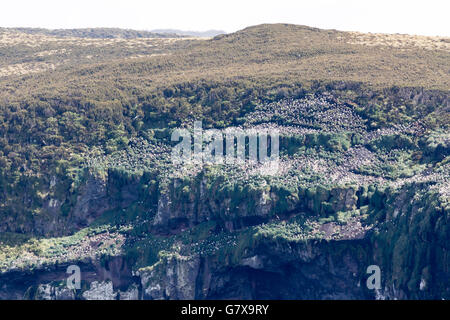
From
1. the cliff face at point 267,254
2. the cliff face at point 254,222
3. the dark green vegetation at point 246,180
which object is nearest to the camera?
the cliff face at point 267,254

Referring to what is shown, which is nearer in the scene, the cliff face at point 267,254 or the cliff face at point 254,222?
the cliff face at point 267,254

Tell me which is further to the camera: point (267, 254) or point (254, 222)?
point (254, 222)

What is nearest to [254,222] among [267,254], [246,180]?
[267,254]

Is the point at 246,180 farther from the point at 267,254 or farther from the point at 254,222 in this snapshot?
the point at 267,254

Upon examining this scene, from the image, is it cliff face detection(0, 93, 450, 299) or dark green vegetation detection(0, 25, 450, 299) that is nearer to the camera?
cliff face detection(0, 93, 450, 299)

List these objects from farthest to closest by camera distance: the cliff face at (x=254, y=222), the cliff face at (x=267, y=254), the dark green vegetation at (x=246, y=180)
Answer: the dark green vegetation at (x=246, y=180) < the cliff face at (x=254, y=222) < the cliff face at (x=267, y=254)

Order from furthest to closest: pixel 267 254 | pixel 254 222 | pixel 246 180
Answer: pixel 246 180 → pixel 254 222 → pixel 267 254

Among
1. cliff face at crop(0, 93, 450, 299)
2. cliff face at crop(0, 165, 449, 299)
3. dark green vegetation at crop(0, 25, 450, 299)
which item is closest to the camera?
cliff face at crop(0, 165, 449, 299)
